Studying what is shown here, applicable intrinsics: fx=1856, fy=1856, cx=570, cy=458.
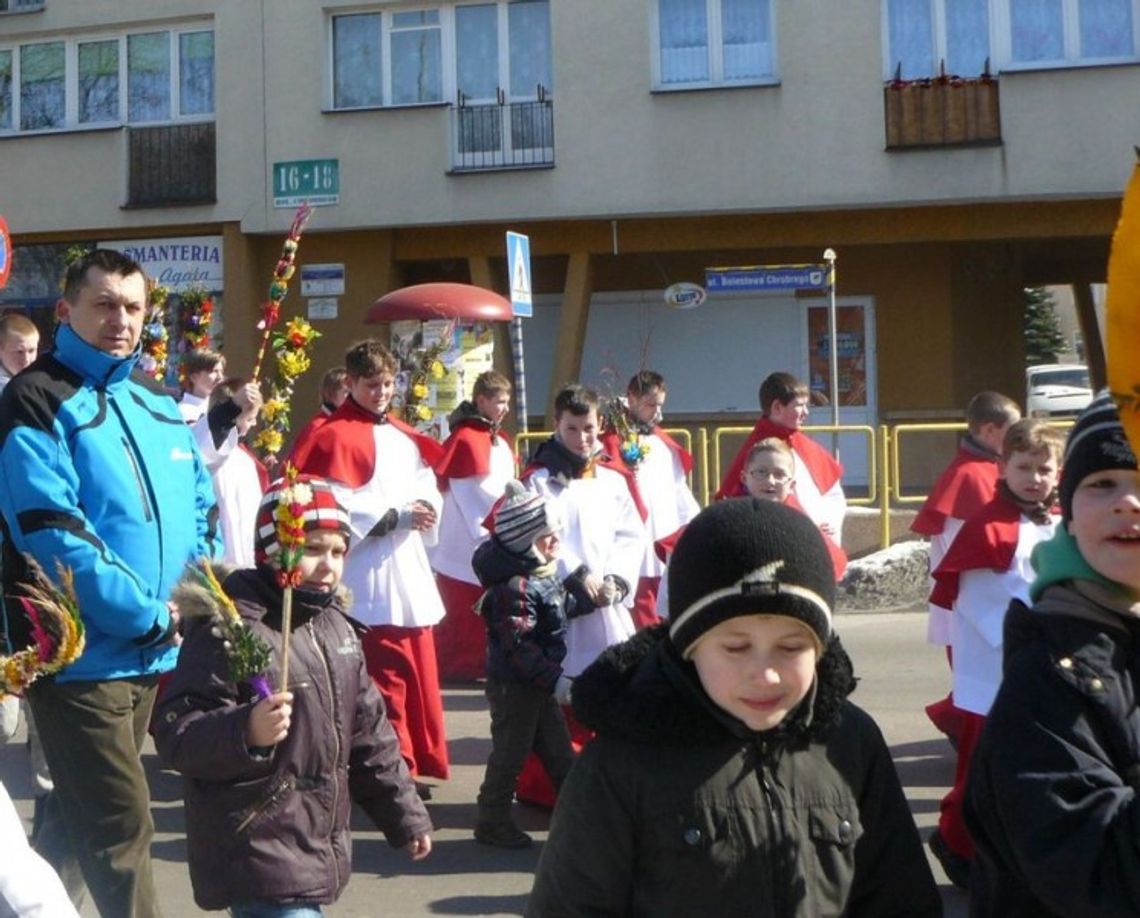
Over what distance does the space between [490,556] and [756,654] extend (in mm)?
4404

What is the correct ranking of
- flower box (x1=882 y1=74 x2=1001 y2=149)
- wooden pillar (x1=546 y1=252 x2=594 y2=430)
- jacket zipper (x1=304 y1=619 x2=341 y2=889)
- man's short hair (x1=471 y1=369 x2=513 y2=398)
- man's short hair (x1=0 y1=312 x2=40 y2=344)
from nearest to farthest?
jacket zipper (x1=304 y1=619 x2=341 y2=889) < man's short hair (x1=0 y1=312 x2=40 y2=344) < man's short hair (x1=471 y1=369 x2=513 y2=398) < flower box (x1=882 y1=74 x2=1001 y2=149) < wooden pillar (x1=546 y1=252 x2=594 y2=430)

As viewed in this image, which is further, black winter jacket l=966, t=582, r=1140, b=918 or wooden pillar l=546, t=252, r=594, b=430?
wooden pillar l=546, t=252, r=594, b=430

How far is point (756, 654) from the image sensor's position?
2824 mm

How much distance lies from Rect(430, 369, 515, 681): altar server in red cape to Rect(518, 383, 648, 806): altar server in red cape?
2.60 meters

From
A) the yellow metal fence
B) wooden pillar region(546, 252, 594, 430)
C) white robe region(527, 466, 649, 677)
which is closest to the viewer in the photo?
white robe region(527, 466, 649, 677)

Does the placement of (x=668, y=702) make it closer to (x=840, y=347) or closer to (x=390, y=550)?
(x=390, y=550)

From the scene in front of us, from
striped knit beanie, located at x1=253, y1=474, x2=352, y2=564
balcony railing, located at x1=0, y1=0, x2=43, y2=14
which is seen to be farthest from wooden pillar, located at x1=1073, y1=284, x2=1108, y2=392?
striped knit beanie, located at x1=253, y1=474, x2=352, y2=564

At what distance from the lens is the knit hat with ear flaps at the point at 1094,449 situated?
2773 millimetres

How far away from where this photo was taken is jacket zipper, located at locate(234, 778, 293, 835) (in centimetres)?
441

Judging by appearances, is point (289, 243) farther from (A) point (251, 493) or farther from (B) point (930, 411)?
(B) point (930, 411)

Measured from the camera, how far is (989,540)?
21.7 ft

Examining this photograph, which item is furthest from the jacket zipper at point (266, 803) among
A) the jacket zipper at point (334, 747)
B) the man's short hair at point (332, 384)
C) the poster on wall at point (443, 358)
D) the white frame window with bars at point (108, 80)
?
the white frame window with bars at point (108, 80)

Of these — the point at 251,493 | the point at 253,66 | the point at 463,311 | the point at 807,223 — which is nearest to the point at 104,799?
the point at 251,493

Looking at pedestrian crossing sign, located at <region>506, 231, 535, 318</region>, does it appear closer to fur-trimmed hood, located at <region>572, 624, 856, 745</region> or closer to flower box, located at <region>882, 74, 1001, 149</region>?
flower box, located at <region>882, 74, 1001, 149</region>
